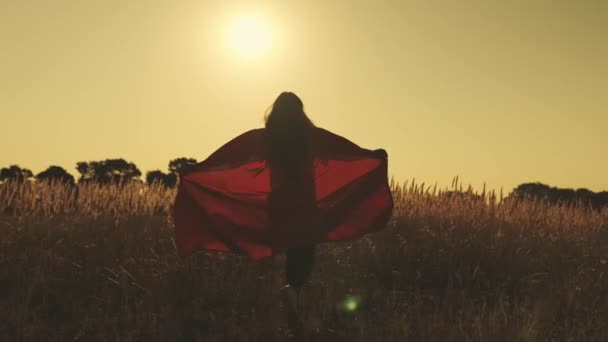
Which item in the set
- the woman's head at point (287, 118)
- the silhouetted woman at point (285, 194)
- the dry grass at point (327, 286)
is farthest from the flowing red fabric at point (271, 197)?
the dry grass at point (327, 286)

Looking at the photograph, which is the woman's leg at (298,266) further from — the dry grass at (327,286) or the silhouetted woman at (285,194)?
the dry grass at (327,286)

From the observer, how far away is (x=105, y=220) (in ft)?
30.0

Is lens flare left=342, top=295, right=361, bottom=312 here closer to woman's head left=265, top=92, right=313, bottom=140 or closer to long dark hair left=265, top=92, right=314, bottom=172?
long dark hair left=265, top=92, right=314, bottom=172

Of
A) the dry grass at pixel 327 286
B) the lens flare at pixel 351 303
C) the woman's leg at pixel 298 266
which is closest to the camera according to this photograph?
the dry grass at pixel 327 286

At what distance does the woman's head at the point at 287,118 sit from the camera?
543 cm

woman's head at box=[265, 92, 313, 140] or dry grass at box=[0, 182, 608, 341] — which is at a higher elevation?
woman's head at box=[265, 92, 313, 140]

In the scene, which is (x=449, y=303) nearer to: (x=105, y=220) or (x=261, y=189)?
(x=261, y=189)

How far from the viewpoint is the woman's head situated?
17.8ft

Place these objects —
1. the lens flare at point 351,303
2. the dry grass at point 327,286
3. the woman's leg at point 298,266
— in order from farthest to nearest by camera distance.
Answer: the lens flare at point 351,303, the woman's leg at point 298,266, the dry grass at point 327,286

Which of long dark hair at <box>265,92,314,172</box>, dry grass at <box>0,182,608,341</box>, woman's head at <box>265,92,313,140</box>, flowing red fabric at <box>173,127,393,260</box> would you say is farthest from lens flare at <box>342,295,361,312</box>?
woman's head at <box>265,92,313,140</box>

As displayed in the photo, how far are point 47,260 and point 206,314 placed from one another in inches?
105

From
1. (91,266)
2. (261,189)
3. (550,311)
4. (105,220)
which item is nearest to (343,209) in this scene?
(261,189)

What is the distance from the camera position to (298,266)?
5.41 meters

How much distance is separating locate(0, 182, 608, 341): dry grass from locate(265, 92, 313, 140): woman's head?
1671 millimetres
